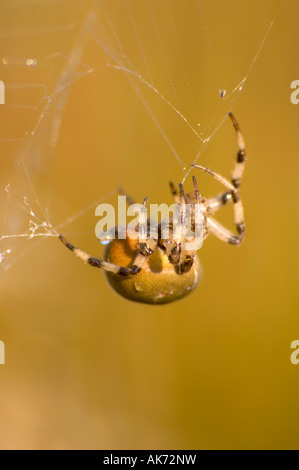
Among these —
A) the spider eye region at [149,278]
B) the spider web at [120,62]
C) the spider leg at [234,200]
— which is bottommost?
the spider eye region at [149,278]

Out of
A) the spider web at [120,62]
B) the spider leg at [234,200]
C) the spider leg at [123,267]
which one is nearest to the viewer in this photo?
the spider leg at [123,267]

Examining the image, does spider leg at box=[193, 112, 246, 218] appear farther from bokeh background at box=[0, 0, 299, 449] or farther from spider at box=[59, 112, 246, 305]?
bokeh background at box=[0, 0, 299, 449]

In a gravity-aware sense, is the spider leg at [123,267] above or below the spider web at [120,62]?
below

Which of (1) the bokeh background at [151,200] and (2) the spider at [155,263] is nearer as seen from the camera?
(2) the spider at [155,263]

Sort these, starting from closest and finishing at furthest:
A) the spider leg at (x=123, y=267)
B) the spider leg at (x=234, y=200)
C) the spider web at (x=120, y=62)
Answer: the spider leg at (x=123, y=267)
the spider leg at (x=234, y=200)
the spider web at (x=120, y=62)

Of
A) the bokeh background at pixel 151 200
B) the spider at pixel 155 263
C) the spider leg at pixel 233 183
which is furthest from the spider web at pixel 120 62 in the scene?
the spider at pixel 155 263

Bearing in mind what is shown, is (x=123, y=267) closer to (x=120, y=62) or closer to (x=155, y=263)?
(x=155, y=263)

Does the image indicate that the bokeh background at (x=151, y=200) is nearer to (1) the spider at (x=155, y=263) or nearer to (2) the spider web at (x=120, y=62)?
(2) the spider web at (x=120, y=62)

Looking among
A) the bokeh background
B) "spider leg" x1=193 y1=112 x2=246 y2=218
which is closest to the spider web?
the bokeh background

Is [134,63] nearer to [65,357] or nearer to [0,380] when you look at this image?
[65,357]
